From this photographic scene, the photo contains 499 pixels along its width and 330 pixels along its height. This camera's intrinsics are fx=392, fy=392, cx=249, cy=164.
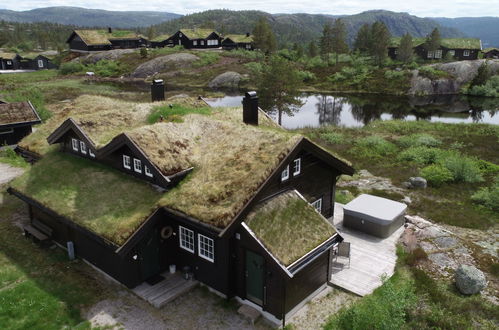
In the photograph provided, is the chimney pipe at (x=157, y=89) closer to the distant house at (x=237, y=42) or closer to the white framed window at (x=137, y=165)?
the white framed window at (x=137, y=165)

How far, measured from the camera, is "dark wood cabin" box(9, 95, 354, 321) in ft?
51.8

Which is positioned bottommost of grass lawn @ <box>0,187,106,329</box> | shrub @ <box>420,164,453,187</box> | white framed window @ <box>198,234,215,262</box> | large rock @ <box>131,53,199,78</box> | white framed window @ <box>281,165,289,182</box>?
grass lawn @ <box>0,187,106,329</box>

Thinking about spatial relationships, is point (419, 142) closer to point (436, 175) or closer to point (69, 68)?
point (436, 175)

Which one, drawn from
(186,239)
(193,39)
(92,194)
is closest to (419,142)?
(186,239)

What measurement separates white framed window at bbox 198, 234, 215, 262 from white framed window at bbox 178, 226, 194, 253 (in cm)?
60

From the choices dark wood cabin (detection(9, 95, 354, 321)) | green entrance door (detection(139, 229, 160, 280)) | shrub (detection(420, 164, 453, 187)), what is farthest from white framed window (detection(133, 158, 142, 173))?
shrub (detection(420, 164, 453, 187))

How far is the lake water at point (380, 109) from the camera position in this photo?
6462 cm

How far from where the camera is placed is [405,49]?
105312 millimetres

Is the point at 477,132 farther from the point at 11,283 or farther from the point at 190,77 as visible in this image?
the point at 190,77

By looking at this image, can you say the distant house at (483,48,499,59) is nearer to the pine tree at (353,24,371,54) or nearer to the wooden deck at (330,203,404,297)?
the pine tree at (353,24,371,54)

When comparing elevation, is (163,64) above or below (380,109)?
above

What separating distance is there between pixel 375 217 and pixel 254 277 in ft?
29.9

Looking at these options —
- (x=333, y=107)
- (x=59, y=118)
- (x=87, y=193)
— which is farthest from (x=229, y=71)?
(x=87, y=193)

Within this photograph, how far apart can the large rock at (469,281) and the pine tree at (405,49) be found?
98.9 m
